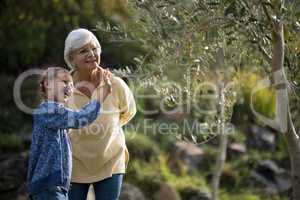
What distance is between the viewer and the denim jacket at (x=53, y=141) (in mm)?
4551

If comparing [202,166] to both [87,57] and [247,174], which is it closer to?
[247,174]

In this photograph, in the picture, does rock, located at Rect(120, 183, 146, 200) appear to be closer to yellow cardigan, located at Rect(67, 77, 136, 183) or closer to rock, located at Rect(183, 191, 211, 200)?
rock, located at Rect(183, 191, 211, 200)

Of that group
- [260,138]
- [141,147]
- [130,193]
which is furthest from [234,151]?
[130,193]

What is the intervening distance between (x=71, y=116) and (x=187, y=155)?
6.48m

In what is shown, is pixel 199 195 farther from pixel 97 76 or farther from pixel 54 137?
pixel 54 137

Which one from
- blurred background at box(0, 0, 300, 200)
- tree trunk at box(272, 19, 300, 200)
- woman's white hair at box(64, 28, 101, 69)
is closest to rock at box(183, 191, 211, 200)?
blurred background at box(0, 0, 300, 200)

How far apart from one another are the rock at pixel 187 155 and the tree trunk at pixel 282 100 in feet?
18.9

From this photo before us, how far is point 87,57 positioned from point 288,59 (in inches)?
50.5

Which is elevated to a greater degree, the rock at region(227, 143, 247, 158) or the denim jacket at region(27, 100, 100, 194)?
the denim jacket at region(27, 100, 100, 194)

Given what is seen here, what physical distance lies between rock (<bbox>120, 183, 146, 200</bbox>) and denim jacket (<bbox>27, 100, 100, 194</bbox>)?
3.85 m

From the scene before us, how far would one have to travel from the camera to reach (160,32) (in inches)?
180

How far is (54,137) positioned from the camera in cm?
461

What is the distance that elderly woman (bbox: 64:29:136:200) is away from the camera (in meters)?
4.80

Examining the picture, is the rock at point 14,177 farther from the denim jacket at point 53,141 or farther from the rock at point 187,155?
the denim jacket at point 53,141
